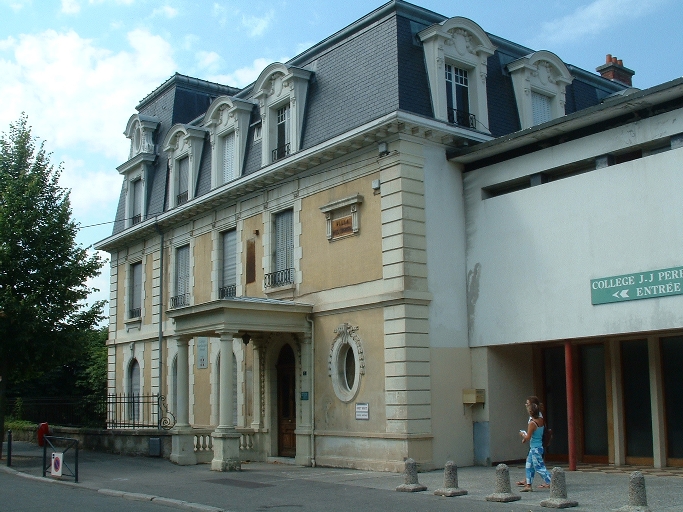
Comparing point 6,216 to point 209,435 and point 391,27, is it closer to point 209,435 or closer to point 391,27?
point 209,435

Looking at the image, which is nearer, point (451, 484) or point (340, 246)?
point (451, 484)

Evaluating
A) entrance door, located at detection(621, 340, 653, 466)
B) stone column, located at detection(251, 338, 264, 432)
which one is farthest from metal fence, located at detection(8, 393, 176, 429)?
entrance door, located at detection(621, 340, 653, 466)

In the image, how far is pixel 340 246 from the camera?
61.8 feet

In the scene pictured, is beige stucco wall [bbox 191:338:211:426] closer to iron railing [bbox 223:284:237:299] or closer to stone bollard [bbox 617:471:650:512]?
iron railing [bbox 223:284:237:299]

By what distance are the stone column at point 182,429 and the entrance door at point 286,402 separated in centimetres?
225

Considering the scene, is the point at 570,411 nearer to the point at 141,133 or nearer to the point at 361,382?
the point at 361,382

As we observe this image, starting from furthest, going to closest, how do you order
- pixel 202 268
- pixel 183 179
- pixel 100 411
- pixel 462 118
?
pixel 100 411 → pixel 183 179 → pixel 202 268 → pixel 462 118

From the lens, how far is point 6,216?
21.2 m

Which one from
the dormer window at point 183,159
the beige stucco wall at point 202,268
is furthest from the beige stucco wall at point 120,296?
the beige stucco wall at point 202,268

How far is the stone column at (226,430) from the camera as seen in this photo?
18.1m

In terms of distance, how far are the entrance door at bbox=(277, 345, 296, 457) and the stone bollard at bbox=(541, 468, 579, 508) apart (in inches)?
387

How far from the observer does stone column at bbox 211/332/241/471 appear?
18.1 meters

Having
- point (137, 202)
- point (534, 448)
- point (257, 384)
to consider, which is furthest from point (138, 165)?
point (534, 448)

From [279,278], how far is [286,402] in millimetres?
3211
